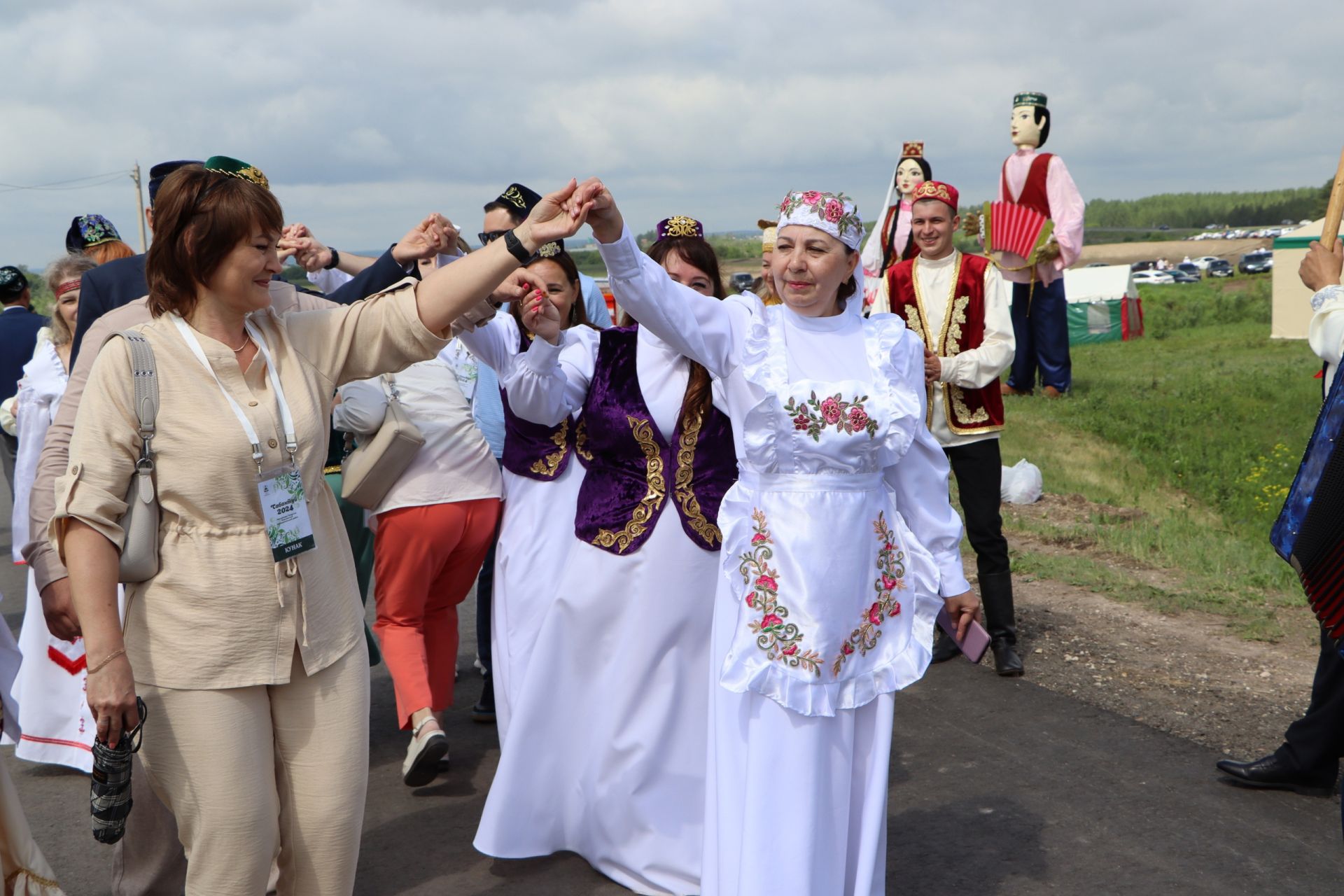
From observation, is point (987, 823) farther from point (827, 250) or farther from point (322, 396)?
point (322, 396)

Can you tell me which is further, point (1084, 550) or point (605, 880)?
point (1084, 550)

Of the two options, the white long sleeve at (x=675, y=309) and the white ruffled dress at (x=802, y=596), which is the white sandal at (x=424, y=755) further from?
the white long sleeve at (x=675, y=309)

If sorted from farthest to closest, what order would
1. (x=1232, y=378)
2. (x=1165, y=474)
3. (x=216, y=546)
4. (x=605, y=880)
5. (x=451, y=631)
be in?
(x=1232, y=378), (x=1165, y=474), (x=451, y=631), (x=605, y=880), (x=216, y=546)

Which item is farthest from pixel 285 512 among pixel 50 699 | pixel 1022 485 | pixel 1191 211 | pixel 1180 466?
pixel 1191 211

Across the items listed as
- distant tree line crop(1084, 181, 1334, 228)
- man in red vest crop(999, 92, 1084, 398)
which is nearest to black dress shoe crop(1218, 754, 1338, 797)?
man in red vest crop(999, 92, 1084, 398)

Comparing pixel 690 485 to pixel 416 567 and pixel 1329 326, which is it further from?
pixel 1329 326

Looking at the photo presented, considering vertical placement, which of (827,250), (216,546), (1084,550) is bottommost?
(1084,550)

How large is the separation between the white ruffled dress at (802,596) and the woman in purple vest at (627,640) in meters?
0.41

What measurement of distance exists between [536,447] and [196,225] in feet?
6.60

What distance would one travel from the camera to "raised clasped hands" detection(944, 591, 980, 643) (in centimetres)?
371

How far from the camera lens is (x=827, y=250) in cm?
366

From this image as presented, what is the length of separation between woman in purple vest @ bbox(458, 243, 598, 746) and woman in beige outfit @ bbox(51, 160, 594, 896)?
152 cm

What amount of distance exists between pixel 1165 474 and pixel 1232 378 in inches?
149

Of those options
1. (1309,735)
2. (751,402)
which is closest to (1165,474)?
(1309,735)
